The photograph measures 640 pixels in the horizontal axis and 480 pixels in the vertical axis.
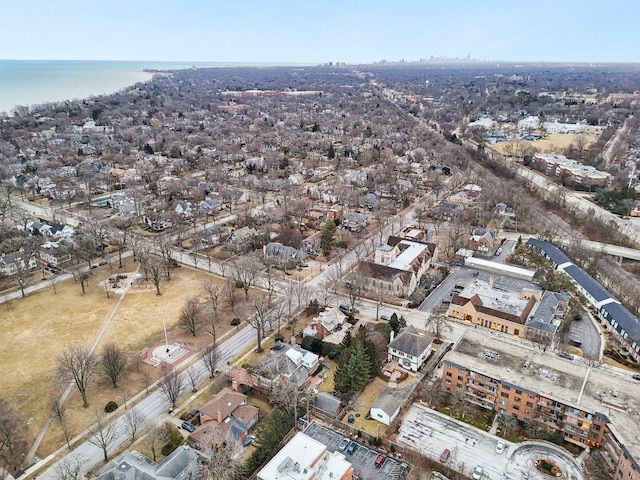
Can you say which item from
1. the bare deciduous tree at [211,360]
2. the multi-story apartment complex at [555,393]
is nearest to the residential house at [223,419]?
the bare deciduous tree at [211,360]

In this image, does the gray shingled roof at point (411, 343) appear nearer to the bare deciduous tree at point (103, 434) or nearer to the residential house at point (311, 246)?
the bare deciduous tree at point (103, 434)

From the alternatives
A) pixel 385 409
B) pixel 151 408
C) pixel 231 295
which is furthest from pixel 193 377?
pixel 385 409

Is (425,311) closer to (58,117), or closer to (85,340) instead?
(85,340)

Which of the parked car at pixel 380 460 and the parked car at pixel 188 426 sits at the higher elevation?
the parked car at pixel 380 460

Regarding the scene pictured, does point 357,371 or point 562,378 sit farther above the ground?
point 562,378

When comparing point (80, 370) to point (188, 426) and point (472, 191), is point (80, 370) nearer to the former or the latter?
point (188, 426)

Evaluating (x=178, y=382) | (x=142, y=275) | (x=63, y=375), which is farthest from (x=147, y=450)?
(x=142, y=275)
